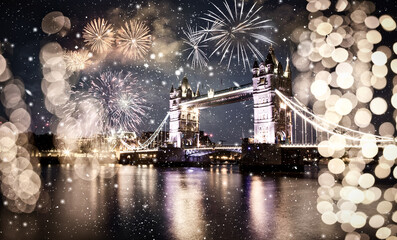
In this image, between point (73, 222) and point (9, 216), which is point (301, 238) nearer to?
point (73, 222)

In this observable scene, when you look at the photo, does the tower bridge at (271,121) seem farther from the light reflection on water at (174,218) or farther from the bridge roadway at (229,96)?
the light reflection on water at (174,218)

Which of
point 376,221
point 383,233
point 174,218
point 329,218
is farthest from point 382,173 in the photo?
point 174,218

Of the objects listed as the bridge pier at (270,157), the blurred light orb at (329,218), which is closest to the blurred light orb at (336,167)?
the bridge pier at (270,157)

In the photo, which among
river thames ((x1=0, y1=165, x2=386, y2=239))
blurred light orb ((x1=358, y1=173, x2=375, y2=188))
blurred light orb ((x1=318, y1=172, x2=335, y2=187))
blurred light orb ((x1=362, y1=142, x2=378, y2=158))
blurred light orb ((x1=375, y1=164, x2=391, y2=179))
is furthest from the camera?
blurred light orb ((x1=375, y1=164, x2=391, y2=179))

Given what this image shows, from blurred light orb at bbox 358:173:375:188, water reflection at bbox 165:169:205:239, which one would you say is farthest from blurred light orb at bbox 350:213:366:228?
blurred light orb at bbox 358:173:375:188

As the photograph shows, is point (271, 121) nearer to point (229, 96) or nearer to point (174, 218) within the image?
point (229, 96)


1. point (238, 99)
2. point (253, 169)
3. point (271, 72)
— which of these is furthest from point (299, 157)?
point (238, 99)

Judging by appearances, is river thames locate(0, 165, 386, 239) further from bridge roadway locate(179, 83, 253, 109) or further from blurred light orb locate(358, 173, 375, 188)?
bridge roadway locate(179, 83, 253, 109)
